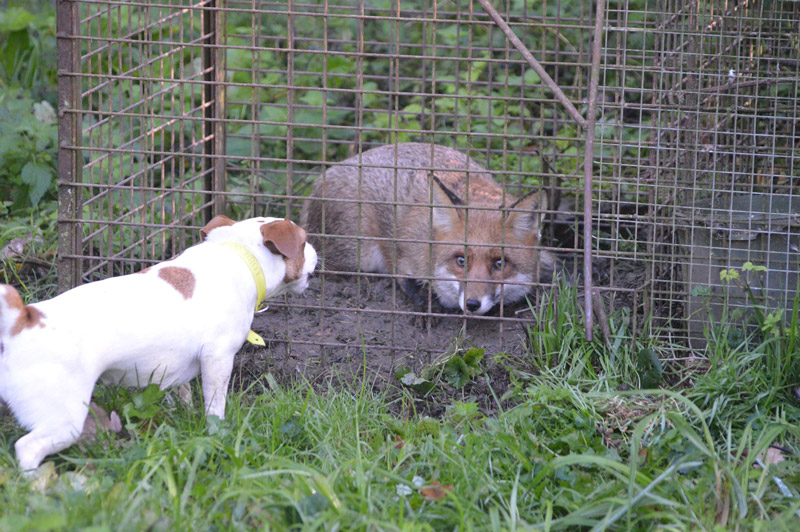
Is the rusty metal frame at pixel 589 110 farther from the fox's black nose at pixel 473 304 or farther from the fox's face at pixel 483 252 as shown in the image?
the fox's face at pixel 483 252

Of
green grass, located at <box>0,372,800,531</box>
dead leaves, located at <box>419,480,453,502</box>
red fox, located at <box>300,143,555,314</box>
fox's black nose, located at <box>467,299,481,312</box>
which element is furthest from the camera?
red fox, located at <box>300,143,555,314</box>

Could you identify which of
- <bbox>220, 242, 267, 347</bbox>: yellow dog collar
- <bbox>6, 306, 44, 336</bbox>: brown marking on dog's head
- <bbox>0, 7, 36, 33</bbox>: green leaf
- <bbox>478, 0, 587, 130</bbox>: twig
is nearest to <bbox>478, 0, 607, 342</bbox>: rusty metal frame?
<bbox>478, 0, 587, 130</bbox>: twig

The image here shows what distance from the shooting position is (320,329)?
4.48 meters

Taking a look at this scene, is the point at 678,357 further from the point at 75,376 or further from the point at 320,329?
the point at 75,376

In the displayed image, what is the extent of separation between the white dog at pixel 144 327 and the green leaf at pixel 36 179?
2.40 m

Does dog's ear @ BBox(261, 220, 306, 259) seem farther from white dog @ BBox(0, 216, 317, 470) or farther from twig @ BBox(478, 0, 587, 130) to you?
twig @ BBox(478, 0, 587, 130)

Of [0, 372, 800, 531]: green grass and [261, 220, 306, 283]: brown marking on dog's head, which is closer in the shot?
[0, 372, 800, 531]: green grass

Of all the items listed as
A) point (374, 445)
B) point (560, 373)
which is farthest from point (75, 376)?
point (560, 373)

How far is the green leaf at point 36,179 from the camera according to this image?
5.54m

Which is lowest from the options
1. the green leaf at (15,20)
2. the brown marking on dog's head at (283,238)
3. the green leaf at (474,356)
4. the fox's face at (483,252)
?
the green leaf at (474,356)

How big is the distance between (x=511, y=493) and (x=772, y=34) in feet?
10.5

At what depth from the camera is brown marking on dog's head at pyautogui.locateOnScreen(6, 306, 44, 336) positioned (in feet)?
9.60

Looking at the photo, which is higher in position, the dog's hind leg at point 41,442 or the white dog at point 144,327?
the white dog at point 144,327

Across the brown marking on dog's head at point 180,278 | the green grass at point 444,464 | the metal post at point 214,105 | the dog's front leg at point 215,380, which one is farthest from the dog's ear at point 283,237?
the metal post at point 214,105
